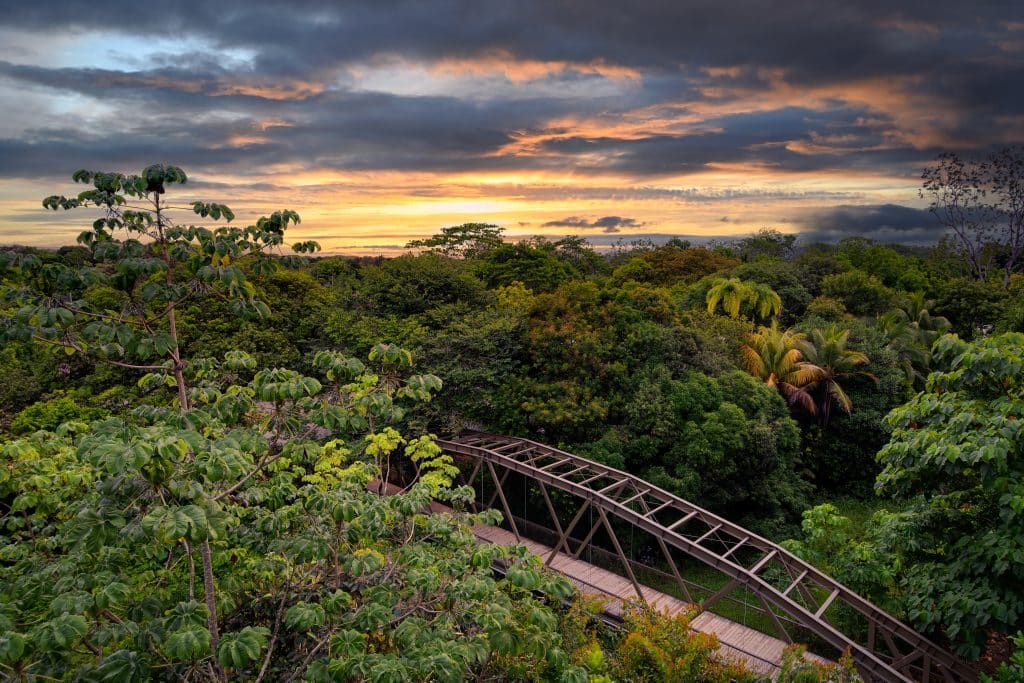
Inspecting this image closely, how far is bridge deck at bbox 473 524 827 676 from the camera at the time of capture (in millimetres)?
10586

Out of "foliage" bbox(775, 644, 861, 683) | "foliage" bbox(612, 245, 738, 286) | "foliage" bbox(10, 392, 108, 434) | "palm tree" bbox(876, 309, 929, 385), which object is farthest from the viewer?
"foliage" bbox(612, 245, 738, 286)

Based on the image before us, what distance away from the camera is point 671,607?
39.6 ft

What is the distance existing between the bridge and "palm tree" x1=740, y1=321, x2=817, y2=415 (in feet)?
19.9

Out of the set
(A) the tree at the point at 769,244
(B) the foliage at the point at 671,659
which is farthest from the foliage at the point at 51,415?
(A) the tree at the point at 769,244

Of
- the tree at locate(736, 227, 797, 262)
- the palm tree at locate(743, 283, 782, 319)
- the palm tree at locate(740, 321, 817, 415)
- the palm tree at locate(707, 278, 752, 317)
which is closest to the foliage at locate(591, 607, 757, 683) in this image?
the palm tree at locate(740, 321, 817, 415)

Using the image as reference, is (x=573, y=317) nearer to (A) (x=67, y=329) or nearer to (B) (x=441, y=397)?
(B) (x=441, y=397)

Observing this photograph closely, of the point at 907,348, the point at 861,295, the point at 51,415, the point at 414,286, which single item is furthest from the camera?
the point at 861,295

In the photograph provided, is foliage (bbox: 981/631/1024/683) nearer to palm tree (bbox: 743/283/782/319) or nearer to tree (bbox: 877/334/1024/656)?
tree (bbox: 877/334/1024/656)

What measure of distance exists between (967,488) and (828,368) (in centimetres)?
1264

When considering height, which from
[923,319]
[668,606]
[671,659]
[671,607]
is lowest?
[671,607]

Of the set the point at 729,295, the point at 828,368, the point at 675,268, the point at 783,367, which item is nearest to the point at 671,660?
the point at 783,367

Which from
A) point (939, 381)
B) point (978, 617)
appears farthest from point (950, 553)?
point (939, 381)

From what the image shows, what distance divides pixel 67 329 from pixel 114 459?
2.52 m

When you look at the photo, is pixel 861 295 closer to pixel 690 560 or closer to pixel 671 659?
pixel 690 560
